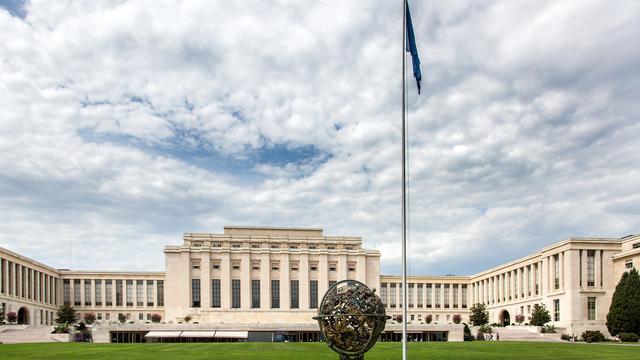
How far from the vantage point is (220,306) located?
344 feet

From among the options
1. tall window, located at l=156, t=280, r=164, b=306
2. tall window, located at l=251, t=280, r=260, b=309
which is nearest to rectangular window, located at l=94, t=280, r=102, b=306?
tall window, located at l=156, t=280, r=164, b=306

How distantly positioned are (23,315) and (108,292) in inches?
739

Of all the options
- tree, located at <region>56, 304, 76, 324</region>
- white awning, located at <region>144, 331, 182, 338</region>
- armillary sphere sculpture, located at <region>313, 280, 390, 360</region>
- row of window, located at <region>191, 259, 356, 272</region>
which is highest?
armillary sphere sculpture, located at <region>313, 280, 390, 360</region>

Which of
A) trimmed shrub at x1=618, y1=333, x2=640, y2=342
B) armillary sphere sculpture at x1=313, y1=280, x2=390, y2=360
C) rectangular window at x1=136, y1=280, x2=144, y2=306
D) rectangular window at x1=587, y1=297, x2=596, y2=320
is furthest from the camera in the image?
rectangular window at x1=136, y1=280, x2=144, y2=306

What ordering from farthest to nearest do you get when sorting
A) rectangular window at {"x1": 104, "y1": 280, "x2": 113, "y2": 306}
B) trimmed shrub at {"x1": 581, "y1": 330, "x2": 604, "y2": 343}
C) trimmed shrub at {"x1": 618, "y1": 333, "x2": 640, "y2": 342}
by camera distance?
rectangular window at {"x1": 104, "y1": 280, "x2": 113, "y2": 306} < trimmed shrub at {"x1": 581, "y1": 330, "x2": 604, "y2": 343} < trimmed shrub at {"x1": 618, "y1": 333, "x2": 640, "y2": 342}

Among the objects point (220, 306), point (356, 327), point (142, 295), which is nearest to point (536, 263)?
point (220, 306)

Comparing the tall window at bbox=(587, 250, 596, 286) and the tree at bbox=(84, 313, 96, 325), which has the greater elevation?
the tall window at bbox=(587, 250, 596, 286)

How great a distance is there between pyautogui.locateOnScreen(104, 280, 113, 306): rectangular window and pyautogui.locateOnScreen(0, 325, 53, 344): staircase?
1434 inches

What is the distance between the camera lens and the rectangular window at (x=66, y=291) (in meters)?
115

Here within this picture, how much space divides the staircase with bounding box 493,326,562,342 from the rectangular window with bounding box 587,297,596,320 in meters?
8.10

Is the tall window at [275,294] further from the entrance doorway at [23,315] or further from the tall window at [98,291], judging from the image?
the entrance doorway at [23,315]

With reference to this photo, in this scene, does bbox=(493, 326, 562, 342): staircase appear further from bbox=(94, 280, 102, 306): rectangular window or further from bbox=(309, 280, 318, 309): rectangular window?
bbox=(94, 280, 102, 306): rectangular window

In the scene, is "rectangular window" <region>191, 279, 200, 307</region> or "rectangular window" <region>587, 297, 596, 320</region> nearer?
"rectangular window" <region>587, 297, 596, 320</region>

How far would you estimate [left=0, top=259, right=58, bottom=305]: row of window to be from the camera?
297ft
